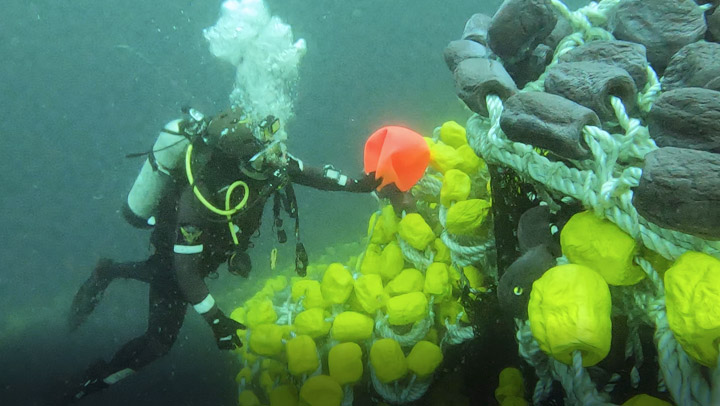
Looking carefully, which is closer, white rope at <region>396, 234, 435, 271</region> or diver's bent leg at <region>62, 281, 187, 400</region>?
white rope at <region>396, 234, 435, 271</region>

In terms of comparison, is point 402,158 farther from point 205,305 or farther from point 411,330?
point 205,305

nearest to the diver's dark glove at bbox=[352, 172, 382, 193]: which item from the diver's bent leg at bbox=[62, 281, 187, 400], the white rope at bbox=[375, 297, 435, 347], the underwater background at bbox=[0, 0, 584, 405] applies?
the white rope at bbox=[375, 297, 435, 347]

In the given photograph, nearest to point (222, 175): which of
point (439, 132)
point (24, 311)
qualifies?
point (439, 132)

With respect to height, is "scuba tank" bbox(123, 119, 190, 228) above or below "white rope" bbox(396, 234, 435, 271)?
above

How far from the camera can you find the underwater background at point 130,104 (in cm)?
1697

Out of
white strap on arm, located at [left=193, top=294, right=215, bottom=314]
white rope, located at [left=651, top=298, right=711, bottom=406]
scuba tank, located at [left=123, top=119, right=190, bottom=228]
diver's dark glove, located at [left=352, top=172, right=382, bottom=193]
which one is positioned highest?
scuba tank, located at [left=123, top=119, right=190, bottom=228]

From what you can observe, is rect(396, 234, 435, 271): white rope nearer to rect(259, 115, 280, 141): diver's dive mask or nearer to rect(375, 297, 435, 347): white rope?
rect(375, 297, 435, 347): white rope

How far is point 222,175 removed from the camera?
10.3ft

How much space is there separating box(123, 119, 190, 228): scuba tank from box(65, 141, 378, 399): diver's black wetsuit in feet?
0.37

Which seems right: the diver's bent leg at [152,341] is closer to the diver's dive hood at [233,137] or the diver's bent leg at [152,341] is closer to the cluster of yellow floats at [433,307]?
the cluster of yellow floats at [433,307]

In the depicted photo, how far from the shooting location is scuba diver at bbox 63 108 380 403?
3000 millimetres

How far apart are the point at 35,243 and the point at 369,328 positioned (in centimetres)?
2507

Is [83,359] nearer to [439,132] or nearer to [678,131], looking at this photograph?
[439,132]

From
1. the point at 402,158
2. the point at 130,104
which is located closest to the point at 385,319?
the point at 402,158
